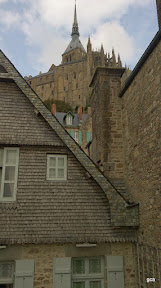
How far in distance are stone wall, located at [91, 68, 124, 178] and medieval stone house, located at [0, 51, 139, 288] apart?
3.33ft

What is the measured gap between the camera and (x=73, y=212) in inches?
257

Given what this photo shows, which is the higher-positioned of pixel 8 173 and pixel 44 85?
pixel 44 85

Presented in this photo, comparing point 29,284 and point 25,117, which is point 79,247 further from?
point 25,117

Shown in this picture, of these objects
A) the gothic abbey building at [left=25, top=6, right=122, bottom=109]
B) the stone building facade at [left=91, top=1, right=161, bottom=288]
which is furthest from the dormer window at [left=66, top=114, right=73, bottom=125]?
the gothic abbey building at [left=25, top=6, right=122, bottom=109]

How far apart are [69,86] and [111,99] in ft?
235

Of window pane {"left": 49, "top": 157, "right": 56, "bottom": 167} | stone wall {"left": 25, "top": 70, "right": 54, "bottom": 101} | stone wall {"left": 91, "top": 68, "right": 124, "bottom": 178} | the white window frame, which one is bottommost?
the white window frame

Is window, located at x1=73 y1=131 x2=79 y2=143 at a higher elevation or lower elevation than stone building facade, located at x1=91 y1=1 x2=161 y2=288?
higher

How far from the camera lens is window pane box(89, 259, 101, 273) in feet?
21.0

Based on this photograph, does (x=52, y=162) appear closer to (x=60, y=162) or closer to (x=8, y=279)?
(x=60, y=162)

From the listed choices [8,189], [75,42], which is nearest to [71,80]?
[75,42]

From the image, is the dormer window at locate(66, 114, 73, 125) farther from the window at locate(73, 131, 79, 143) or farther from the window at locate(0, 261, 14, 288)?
the window at locate(0, 261, 14, 288)

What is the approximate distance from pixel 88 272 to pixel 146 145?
11.5 feet

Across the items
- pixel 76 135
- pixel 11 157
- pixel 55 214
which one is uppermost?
pixel 76 135

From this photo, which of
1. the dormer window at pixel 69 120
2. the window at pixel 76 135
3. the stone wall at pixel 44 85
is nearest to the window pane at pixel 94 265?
the window at pixel 76 135
